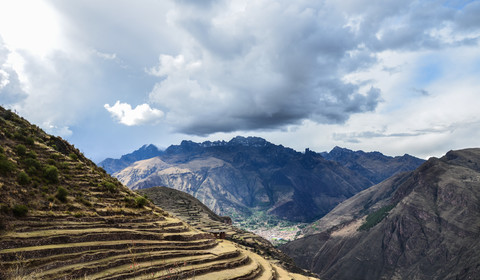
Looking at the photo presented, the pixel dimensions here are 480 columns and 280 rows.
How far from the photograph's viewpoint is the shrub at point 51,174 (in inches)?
1612

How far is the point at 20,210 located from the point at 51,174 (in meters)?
10.4

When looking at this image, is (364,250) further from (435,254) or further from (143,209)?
(143,209)

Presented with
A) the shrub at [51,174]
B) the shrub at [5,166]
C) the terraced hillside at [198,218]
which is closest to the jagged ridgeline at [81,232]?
the shrub at [51,174]

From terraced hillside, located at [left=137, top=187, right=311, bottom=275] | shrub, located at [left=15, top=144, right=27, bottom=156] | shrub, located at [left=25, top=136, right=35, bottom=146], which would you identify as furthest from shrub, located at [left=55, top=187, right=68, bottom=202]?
terraced hillside, located at [left=137, top=187, right=311, bottom=275]

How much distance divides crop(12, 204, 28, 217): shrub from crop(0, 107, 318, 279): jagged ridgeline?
0.09 m

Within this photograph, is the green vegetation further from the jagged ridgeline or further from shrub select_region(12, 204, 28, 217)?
shrub select_region(12, 204, 28, 217)

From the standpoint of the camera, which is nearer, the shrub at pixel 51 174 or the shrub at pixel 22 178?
the shrub at pixel 22 178

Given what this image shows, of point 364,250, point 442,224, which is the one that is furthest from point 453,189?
point 364,250

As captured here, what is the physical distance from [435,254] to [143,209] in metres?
192

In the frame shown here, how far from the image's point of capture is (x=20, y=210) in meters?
31.8

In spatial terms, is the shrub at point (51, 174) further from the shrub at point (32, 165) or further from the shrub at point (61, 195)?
the shrub at point (61, 195)

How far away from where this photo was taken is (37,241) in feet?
98.2

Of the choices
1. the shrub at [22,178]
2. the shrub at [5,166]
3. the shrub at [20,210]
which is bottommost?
the shrub at [20,210]

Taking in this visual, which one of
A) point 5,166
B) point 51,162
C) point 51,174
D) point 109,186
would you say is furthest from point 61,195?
point 51,162
